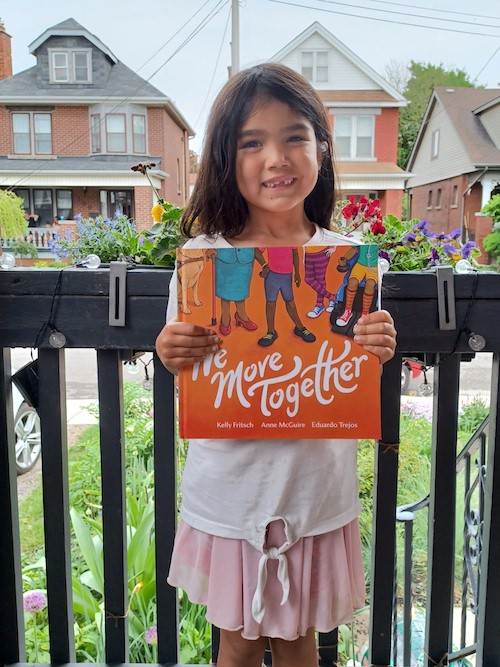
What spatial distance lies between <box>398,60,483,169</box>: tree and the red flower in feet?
2.87

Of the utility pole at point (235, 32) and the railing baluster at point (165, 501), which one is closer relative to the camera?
the railing baluster at point (165, 501)

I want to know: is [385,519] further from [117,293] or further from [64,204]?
[64,204]

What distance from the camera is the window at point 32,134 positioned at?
207 cm

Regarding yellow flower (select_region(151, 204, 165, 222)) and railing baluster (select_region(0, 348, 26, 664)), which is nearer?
railing baluster (select_region(0, 348, 26, 664))

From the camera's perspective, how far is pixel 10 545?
85 centimetres

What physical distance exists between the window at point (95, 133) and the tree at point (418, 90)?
120 cm

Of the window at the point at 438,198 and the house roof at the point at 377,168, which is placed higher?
the house roof at the point at 377,168

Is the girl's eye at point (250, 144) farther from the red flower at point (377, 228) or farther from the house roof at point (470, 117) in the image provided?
the house roof at point (470, 117)

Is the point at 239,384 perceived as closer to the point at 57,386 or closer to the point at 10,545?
the point at 57,386

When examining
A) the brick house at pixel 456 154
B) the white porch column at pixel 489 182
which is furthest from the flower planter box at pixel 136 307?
the white porch column at pixel 489 182

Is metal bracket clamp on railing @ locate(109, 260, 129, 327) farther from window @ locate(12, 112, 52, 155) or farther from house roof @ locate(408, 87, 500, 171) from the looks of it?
window @ locate(12, 112, 52, 155)

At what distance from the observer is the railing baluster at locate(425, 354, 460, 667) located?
0.80m

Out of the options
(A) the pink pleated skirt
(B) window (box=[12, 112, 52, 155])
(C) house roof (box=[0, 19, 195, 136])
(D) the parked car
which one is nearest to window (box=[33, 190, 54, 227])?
(B) window (box=[12, 112, 52, 155])

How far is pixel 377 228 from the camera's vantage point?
938 millimetres
